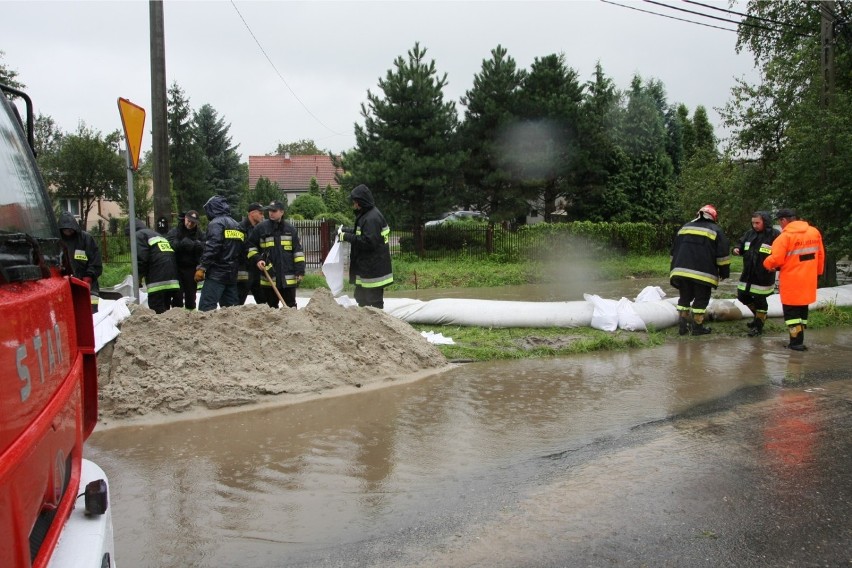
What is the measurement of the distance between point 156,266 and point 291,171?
187 ft

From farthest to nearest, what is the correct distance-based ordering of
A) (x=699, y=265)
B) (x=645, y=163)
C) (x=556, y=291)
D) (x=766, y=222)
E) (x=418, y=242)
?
(x=645, y=163) → (x=418, y=242) → (x=556, y=291) → (x=766, y=222) → (x=699, y=265)

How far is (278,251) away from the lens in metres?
8.94

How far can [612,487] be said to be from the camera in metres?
4.34

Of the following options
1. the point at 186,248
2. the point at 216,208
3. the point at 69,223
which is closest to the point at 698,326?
the point at 216,208

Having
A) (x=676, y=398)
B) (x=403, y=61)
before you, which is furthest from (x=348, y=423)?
(x=403, y=61)

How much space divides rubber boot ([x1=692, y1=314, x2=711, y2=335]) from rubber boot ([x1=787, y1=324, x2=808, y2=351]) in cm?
112

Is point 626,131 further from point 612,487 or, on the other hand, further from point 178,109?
point 612,487

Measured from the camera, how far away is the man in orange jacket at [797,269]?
862cm

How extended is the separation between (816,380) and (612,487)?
153 inches

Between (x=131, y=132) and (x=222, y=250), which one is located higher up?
(x=131, y=132)

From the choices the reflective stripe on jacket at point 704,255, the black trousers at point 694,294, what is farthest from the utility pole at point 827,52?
the black trousers at point 694,294

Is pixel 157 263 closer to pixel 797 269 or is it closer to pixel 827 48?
pixel 797 269

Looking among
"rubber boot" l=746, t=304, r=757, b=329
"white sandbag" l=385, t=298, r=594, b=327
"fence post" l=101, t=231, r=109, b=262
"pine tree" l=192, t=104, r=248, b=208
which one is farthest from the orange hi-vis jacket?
"pine tree" l=192, t=104, r=248, b=208

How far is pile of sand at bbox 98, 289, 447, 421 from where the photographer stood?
592 centimetres
